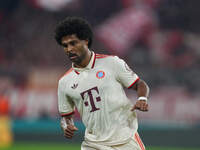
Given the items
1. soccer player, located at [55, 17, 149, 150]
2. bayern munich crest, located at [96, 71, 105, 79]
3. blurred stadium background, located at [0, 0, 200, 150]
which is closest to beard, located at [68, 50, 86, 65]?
soccer player, located at [55, 17, 149, 150]

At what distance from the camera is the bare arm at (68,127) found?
540 cm

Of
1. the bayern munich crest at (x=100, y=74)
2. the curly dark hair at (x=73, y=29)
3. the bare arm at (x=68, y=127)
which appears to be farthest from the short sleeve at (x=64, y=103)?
the curly dark hair at (x=73, y=29)

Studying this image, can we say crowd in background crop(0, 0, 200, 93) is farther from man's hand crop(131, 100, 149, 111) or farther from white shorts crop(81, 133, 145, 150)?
man's hand crop(131, 100, 149, 111)

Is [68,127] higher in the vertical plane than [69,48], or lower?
lower

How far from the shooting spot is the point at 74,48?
540 centimetres

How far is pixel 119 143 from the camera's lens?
5375 millimetres

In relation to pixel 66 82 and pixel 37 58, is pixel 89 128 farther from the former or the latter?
pixel 37 58

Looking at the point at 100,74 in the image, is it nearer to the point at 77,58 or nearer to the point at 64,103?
the point at 77,58

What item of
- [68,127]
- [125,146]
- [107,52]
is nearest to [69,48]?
[68,127]

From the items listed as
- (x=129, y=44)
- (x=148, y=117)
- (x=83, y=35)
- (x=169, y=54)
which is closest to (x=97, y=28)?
(x=129, y=44)

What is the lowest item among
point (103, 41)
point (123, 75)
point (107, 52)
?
point (123, 75)

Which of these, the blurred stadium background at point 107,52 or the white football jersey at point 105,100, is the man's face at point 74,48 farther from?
the blurred stadium background at point 107,52

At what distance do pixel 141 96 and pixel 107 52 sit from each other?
1199 cm

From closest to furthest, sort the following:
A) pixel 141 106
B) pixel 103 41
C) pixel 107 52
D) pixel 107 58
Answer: pixel 141 106
pixel 107 58
pixel 107 52
pixel 103 41
